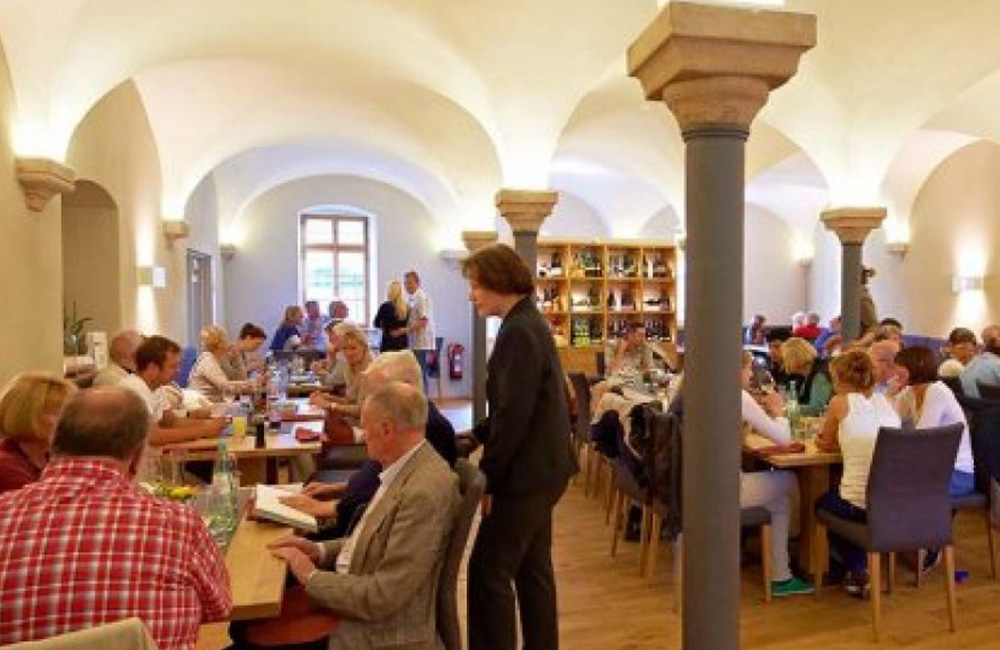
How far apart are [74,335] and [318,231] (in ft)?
24.4

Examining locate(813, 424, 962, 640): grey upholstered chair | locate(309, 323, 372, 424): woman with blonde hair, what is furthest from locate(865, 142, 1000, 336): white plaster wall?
locate(309, 323, 372, 424): woman with blonde hair

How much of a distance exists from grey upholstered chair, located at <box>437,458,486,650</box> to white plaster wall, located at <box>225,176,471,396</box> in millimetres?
11442

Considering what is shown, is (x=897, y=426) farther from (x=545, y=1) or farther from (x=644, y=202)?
(x=644, y=202)

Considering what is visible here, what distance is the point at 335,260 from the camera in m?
13.9

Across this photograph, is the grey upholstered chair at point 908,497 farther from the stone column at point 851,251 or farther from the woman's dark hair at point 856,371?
the stone column at point 851,251

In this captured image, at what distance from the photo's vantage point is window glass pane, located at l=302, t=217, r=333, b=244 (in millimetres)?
13773

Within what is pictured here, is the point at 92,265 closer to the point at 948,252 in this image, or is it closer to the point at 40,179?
the point at 40,179

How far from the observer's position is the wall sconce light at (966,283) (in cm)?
1066

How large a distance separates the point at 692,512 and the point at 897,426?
171 centimetres

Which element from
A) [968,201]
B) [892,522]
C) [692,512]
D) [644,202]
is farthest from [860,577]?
[644,202]

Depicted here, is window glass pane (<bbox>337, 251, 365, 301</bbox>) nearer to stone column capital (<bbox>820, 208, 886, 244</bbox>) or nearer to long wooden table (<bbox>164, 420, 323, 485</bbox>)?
stone column capital (<bbox>820, 208, 886, 244</bbox>)

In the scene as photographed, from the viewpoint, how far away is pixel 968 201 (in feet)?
35.7

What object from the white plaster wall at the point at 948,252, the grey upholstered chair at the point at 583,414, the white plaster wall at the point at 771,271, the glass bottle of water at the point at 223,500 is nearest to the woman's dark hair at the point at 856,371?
the grey upholstered chair at the point at 583,414

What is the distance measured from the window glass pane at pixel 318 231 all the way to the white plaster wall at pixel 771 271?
25.0ft
